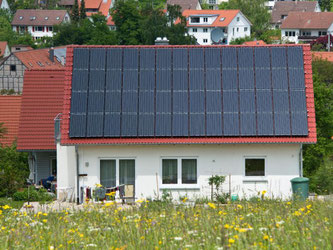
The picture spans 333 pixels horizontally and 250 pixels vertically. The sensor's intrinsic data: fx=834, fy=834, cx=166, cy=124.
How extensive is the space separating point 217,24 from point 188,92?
13084 cm

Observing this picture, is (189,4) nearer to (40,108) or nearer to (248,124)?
(40,108)

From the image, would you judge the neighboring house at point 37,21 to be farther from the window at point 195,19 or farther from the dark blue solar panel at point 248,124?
the dark blue solar panel at point 248,124

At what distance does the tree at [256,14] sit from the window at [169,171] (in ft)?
413

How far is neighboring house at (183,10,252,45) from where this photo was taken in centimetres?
14962

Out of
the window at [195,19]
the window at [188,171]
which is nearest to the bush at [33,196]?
the window at [188,171]

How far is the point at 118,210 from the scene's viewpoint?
47.2 ft

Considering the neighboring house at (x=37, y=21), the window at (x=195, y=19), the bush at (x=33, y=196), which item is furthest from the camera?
the neighboring house at (x=37, y=21)

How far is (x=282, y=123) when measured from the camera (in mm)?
24734

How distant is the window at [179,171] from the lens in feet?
81.0

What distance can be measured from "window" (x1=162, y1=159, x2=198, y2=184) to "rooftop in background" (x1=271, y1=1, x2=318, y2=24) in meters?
165

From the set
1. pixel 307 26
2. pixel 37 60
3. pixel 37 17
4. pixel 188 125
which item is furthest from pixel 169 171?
pixel 37 17

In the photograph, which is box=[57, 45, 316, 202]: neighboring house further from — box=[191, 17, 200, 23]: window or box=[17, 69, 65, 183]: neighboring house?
box=[191, 17, 200, 23]: window

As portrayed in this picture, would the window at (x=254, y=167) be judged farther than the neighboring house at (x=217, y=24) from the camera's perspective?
No

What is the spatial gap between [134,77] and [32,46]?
392 feet
